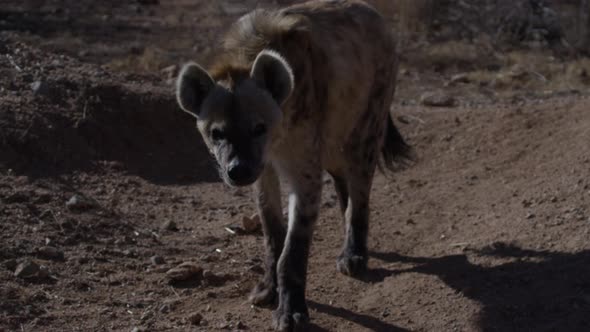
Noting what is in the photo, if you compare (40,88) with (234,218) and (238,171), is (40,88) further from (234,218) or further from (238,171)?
(238,171)

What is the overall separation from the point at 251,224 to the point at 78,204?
1.15 meters

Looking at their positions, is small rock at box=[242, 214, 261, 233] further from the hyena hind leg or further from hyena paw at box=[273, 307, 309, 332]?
hyena paw at box=[273, 307, 309, 332]

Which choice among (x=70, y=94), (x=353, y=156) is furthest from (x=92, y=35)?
(x=353, y=156)

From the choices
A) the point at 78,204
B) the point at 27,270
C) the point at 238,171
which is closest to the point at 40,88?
the point at 78,204

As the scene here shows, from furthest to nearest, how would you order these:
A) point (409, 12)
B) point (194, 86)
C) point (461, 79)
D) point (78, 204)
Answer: point (409, 12) → point (461, 79) → point (78, 204) → point (194, 86)

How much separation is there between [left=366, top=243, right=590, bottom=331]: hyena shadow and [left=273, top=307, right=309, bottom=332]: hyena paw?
87 centimetres

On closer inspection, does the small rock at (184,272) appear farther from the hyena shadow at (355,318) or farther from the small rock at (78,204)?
the small rock at (78,204)

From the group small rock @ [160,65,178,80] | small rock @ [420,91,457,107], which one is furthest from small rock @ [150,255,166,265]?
small rock @ [420,91,457,107]

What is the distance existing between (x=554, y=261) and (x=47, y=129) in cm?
386

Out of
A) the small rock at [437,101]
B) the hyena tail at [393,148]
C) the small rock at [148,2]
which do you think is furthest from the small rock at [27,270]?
the small rock at [148,2]

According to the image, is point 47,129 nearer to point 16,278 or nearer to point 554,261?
point 16,278

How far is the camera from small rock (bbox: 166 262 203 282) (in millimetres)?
5703

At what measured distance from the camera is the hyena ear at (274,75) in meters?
4.88

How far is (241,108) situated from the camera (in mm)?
4836
